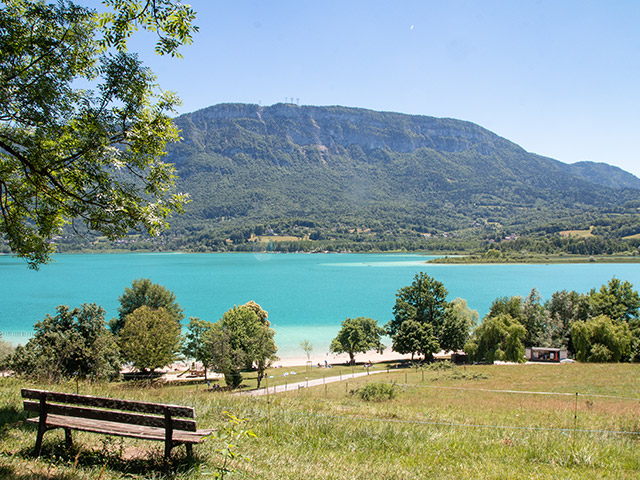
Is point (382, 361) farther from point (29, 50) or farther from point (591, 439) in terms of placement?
point (29, 50)

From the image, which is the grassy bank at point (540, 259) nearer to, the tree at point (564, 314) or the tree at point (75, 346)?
the tree at point (564, 314)

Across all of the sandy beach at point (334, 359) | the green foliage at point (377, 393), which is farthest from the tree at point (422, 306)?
the green foliage at point (377, 393)

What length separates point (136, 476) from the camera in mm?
4199

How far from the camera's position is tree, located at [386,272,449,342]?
43406 mm

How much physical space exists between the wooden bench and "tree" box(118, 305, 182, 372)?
2677 cm

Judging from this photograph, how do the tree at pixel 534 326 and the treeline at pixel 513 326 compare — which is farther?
the tree at pixel 534 326

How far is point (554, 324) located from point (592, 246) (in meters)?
174

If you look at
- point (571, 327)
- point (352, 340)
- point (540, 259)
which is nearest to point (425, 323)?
point (352, 340)

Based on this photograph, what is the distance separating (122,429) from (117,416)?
20 centimetres

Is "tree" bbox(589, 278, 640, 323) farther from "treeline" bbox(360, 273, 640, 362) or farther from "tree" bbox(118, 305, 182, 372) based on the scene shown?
"tree" bbox(118, 305, 182, 372)

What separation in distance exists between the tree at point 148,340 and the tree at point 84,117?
2506 centimetres

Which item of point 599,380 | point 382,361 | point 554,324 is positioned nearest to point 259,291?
point 382,361

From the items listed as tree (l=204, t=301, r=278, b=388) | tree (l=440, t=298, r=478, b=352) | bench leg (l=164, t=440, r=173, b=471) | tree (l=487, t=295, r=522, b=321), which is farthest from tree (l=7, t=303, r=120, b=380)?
tree (l=487, t=295, r=522, b=321)

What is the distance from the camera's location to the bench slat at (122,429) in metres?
4.46
